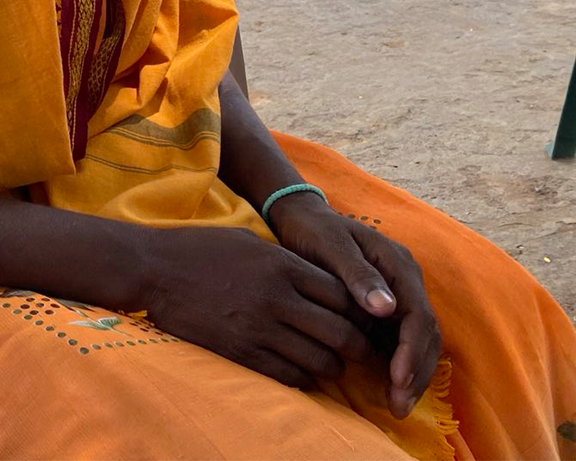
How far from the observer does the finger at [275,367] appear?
76cm

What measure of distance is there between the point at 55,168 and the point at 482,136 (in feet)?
5.83

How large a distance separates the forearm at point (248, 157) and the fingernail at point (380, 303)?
0.22 meters

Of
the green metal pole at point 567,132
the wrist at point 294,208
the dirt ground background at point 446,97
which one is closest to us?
the wrist at point 294,208

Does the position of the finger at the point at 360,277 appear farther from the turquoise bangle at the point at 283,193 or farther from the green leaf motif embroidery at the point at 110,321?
the green leaf motif embroidery at the point at 110,321

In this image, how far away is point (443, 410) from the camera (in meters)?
0.85

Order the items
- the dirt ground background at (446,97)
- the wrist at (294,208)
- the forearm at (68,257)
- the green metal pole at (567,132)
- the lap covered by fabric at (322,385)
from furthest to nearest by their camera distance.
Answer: the green metal pole at (567,132), the dirt ground background at (446,97), the wrist at (294,208), the forearm at (68,257), the lap covered by fabric at (322,385)

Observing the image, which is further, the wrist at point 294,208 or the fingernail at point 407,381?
the wrist at point 294,208

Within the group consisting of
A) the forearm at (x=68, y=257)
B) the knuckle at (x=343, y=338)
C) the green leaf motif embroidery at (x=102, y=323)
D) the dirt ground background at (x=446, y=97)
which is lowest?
the dirt ground background at (x=446, y=97)

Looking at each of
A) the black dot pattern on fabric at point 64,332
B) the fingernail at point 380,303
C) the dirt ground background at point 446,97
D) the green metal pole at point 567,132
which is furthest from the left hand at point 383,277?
the green metal pole at point 567,132

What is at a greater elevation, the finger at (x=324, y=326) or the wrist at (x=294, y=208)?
the wrist at (x=294, y=208)

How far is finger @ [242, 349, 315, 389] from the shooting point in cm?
76

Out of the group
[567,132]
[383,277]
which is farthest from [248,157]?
[567,132]

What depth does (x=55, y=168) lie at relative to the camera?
0.79 m

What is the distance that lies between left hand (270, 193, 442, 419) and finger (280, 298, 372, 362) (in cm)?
3
